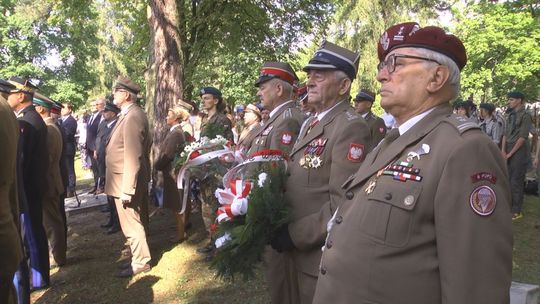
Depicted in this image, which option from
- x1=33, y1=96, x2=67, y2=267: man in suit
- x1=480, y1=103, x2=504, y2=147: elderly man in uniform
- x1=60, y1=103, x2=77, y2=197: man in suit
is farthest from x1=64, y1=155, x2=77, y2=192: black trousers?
x1=480, y1=103, x2=504, y2=147: elderly man in uniform

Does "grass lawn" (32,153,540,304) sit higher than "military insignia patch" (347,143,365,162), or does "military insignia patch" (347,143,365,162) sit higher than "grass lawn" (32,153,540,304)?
"military insignia patch" (347,143,365,162)

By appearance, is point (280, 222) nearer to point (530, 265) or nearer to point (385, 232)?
point (385, 232)

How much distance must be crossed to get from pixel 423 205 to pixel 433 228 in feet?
0.29

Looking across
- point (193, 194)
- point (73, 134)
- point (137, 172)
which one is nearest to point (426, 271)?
point (137, 172)

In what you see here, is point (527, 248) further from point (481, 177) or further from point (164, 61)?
point (164, 61)

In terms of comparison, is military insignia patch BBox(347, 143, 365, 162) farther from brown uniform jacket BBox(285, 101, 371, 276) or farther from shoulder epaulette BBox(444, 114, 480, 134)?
shoulder epaulette BBox(444, 114, 480, 134)

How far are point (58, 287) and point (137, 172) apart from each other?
1616 mm

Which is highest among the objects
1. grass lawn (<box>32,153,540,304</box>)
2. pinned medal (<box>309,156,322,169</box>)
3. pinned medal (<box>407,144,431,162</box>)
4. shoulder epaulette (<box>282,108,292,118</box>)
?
shoulder epaulette (<box>282,108,292,118</box>)

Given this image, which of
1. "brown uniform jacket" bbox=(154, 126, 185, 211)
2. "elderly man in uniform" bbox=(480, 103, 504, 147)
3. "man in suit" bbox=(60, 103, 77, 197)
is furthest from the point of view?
"man in suit" bbox=(60, 103, 77, 197)

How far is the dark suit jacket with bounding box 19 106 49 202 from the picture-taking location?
461 centimetres

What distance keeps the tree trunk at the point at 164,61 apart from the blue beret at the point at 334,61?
5893 millimetres

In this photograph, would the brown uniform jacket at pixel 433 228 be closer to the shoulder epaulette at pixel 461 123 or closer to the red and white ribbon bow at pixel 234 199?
the shoulder epaulette at pixel 461 123

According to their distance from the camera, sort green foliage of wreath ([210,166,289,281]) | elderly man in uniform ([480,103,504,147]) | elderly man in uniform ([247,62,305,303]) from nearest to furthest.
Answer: green foliage of wreath ([210,166,289,281])
elderly man in uniform ([247,62,305,303])
elderly man in uniform ([480,103,504,147])

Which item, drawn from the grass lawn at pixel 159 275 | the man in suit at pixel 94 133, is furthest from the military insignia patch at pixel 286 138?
the man in suit at pixel 94 133
